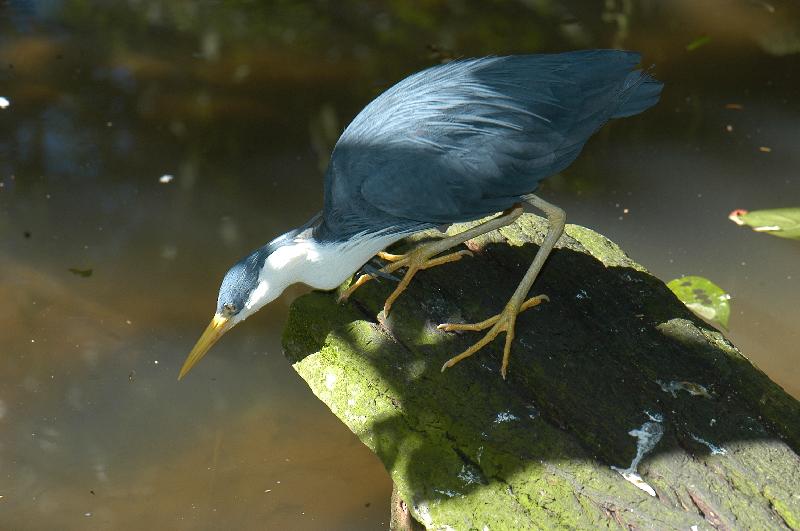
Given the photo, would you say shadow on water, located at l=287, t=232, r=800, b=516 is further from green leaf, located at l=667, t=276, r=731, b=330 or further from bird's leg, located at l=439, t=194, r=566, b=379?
green leaf, located at l=667, t=276, r=731, b=330

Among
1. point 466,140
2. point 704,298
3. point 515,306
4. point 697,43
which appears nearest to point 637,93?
point 466,140

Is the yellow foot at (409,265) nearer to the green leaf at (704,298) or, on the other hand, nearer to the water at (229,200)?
the water at (229,200)

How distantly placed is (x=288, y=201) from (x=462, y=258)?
1.87 m

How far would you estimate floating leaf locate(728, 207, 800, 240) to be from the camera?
503 cm

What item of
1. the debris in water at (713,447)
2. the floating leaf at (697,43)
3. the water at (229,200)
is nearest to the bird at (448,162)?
the debris in water at (713,447)

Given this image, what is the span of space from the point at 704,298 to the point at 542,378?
164 cm

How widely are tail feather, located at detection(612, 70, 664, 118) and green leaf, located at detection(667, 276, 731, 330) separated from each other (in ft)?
4.12

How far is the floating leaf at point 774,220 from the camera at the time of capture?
5.03m

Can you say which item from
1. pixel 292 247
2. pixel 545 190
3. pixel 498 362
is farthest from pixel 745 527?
pixel 545 190

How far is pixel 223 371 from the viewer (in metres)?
4.34

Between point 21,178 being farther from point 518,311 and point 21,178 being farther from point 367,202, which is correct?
point 518,311

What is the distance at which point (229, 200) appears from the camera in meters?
5.28

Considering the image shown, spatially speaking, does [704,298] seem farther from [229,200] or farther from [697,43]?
[697,43]

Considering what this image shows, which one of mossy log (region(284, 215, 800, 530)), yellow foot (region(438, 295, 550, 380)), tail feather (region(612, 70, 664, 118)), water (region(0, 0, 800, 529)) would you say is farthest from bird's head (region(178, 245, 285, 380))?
tail feather (region(612, 70, 664, 118))
